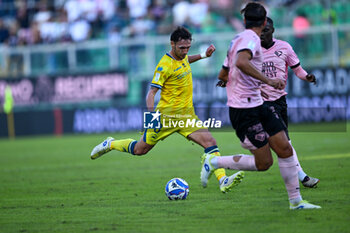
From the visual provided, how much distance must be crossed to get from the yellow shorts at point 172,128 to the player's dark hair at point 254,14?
2590mm

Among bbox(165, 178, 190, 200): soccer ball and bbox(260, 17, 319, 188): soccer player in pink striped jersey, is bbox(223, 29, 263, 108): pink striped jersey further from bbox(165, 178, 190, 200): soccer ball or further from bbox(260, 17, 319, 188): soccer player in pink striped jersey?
bbox(260, 17, 319, 188): soccer player in pink striped jersey

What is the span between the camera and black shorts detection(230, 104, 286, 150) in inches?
291

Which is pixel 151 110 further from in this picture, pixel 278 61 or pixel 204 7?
pixel 204 7

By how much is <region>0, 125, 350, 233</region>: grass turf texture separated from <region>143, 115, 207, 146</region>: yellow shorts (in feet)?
2.87

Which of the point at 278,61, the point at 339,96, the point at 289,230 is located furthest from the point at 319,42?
the point at 289,230

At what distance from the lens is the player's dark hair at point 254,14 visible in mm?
7305

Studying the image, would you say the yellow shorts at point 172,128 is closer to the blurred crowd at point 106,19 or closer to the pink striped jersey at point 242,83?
the pink striped jersey at point 242,83

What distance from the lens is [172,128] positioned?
979cm

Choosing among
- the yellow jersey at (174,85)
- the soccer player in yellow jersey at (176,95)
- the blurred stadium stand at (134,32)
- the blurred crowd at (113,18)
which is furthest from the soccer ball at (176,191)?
the blurred crowd at (113,18)

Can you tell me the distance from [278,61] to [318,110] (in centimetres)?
1369

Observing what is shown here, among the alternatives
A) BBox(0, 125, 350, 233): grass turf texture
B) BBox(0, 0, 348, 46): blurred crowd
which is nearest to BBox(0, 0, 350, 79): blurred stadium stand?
BBox(0, 0, 348, 46): blurred crowd

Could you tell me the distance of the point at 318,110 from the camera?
74.4 ft

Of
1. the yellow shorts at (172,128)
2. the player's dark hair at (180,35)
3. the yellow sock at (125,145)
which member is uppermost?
the player's dark hair at (180,35)

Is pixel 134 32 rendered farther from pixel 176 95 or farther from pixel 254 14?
pixel 254 14
